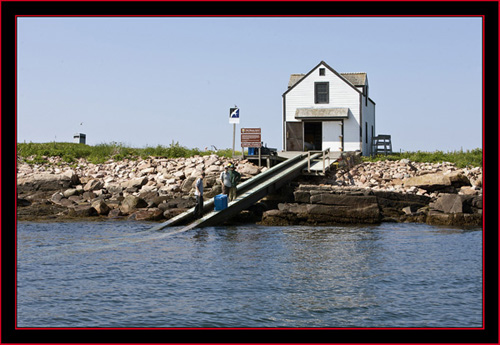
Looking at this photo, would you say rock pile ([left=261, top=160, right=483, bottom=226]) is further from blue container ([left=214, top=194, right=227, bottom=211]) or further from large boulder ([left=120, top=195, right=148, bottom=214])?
large boulder ([left=120, top=195, right=148, bottom=214])

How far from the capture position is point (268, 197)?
96.7ft

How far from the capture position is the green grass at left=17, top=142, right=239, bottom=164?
124ft

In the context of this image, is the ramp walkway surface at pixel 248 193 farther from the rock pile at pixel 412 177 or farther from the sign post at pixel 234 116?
the sign post at pixel 234 116

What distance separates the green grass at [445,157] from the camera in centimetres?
3462

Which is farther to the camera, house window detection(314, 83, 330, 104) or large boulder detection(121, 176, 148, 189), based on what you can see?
house window detection(314, 83, 330, 104)

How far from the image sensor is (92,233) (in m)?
21.2

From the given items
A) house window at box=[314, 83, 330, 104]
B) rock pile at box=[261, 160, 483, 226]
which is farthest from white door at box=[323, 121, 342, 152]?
rock pile at box=[261, 160, 483, 226]

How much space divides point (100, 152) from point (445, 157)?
2290cm

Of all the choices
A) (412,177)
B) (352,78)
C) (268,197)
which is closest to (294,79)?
(352,78)

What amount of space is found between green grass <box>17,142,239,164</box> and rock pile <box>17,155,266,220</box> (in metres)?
1.00

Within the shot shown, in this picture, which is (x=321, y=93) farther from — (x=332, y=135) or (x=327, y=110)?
(x=332, y=135)
